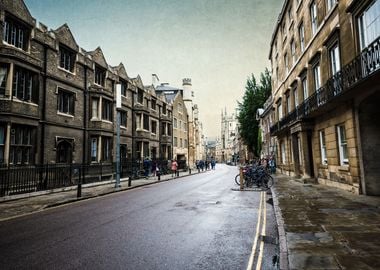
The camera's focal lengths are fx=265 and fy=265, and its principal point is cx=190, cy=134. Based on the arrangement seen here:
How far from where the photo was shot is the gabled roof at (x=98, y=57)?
2309 centimetres

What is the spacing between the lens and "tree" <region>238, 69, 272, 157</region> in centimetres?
4522

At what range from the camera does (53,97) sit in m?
18.3

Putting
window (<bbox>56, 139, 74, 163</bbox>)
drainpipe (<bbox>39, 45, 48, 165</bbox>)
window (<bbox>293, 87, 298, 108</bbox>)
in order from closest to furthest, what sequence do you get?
drainpipe (<bbox>39, 45, 48, 165</bbox>), window (<bbox>56, 139, 74, 163</bbox>), window (<bbox>293, 87, 298, 108</bbox>)

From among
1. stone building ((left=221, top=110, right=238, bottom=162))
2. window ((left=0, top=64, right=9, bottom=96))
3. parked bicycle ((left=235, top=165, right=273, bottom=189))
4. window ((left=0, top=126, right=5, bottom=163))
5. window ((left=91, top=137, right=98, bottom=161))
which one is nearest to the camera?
window ((left=0, top=126, right=5, bottom=163))

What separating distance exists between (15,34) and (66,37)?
444 cm

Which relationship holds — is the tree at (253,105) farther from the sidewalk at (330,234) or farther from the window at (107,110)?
the sidewalk at (330,234)

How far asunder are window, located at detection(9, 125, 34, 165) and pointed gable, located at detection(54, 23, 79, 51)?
7.18m

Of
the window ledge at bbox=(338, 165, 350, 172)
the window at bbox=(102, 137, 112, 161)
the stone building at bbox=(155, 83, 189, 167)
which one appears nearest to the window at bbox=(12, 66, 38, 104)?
the window at bbox=(102, 137, 112, 161)

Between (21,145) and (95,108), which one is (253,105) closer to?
(95,108)

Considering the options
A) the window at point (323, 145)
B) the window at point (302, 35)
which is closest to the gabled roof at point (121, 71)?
the window at point (302, 35)

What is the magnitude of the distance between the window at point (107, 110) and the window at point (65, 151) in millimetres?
4694

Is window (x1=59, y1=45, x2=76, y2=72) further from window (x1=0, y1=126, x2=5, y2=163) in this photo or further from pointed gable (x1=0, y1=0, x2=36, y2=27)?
window (x1=0, y1=126, x2=5, y2=163)

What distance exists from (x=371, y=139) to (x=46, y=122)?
1816cm

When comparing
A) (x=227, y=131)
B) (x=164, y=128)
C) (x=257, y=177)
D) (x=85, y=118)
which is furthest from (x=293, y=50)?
(x=227, y=131)
